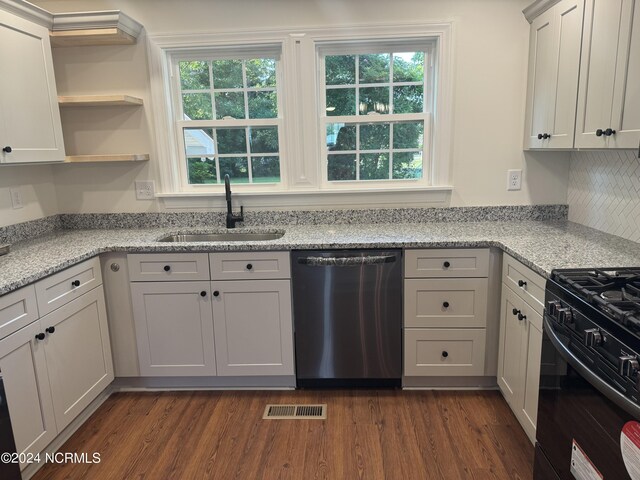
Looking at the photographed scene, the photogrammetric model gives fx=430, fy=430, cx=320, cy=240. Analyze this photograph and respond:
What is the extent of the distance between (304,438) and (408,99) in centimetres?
211

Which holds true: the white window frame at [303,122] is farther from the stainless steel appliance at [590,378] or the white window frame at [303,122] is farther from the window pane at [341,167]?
the stainless steel appliance at [590,378]

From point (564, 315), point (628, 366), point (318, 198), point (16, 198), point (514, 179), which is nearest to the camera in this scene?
point (628, 366)

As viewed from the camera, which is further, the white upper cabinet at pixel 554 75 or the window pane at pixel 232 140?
the window pane at pixel 232 140

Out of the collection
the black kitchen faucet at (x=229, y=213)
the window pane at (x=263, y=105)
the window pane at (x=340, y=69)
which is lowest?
the black kitchen faucet at (x=229, y=213)

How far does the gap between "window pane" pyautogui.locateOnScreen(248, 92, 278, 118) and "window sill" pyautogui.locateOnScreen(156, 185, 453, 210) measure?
0.52 m

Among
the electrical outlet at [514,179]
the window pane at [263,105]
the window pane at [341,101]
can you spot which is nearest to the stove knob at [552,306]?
the electrical outlet at [514,179]

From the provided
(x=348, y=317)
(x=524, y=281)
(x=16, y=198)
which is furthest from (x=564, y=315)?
(x=16, y=198)

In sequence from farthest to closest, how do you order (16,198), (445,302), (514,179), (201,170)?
(201,170), (514,179), (16,198), (445,302)

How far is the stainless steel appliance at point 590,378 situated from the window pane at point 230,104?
2.14 m

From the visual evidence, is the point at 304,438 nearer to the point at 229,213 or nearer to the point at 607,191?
the point at 229,213

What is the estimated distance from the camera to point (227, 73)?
282 centimetres

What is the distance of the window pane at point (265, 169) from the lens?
2.91m

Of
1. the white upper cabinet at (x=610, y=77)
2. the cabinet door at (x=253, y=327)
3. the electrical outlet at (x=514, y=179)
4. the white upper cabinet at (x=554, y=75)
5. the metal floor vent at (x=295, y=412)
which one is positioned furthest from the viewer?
the electrical outlet at (x=514, y=179)

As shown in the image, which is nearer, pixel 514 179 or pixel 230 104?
pixel 514 179
